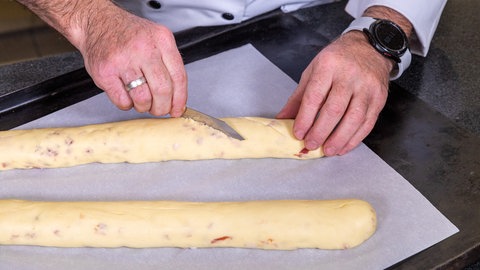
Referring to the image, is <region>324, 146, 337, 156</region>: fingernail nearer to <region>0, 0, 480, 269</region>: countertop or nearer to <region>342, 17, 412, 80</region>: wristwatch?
<region>0, 0, 480, 269</region>: countertop

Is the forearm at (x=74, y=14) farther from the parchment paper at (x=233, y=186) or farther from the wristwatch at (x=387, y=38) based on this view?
the wristwatch at (x=387, y=38)

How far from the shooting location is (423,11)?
1599 millimetres

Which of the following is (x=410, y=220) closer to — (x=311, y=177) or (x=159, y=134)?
(x=311, y=177)

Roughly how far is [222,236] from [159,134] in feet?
1.20

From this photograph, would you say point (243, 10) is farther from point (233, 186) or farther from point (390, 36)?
point (233, 186)

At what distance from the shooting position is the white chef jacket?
1.59m

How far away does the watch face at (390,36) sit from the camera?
149 centimetres

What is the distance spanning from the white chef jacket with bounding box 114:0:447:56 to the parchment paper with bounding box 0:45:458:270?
201 mm

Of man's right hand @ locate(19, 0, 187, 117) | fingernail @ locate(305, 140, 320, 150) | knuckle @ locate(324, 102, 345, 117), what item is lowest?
fingernail @ locate(305, 140, 320, 150)

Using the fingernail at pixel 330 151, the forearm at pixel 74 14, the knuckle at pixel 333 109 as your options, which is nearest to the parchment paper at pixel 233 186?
the fingernail at pixel 330 151

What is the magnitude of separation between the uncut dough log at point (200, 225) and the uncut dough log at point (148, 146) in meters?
0.19

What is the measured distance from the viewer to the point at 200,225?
1.18 meters

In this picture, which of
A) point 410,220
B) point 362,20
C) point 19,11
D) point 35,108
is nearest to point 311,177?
point 410,220

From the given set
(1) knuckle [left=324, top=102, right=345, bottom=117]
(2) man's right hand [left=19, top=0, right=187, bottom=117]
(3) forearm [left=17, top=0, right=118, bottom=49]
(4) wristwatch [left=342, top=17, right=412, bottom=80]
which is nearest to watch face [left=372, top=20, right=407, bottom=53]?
(4) wristwatch [left=342, top=17, right=412, bottom=80]
